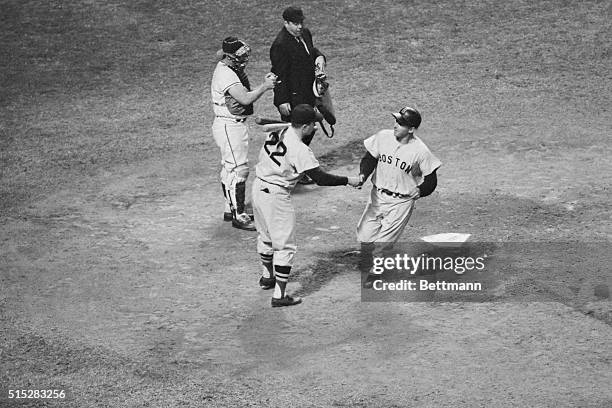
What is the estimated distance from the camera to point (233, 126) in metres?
11.5

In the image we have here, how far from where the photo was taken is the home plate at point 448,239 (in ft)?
35.4

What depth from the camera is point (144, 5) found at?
19.6m

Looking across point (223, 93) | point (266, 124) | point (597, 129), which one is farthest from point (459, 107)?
point (266, 124)

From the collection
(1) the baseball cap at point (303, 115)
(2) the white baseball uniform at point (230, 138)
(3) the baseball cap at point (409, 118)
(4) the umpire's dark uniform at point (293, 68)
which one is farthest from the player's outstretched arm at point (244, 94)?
(3) the baseball cap at point (409, 118)

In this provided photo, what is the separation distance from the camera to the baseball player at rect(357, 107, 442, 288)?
9.77 metres

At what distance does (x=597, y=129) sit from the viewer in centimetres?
1421

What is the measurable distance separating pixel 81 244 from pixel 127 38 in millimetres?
8117

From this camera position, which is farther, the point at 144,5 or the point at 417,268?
the point at 144,5

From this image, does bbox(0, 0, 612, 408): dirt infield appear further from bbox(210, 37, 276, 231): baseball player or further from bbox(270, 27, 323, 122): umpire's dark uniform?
bbox(270, 27, 323, 122): umpire's dark uniform

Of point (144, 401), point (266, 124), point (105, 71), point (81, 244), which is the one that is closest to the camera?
point (144, 401)

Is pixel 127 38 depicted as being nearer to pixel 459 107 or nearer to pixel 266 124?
pixel 459 107

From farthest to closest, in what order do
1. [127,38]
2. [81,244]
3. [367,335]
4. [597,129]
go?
[127,38], [597,129], [81,244], [367,335]

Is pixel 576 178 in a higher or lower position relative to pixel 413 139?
lower

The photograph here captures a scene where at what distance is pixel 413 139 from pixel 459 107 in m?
5.51
